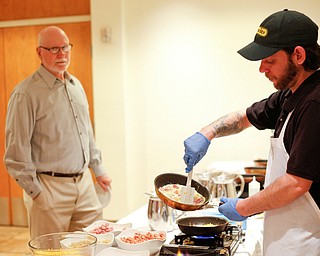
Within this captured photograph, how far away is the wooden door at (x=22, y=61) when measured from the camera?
534 centimetres

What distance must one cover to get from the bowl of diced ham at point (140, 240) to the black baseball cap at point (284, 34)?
0.82m

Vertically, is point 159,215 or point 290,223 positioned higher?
point 290,223

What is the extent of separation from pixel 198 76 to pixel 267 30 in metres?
3.25

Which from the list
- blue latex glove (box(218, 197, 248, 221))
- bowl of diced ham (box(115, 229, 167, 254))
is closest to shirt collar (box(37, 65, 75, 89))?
bowl of diced ham (box(115, 229, 167, 254))

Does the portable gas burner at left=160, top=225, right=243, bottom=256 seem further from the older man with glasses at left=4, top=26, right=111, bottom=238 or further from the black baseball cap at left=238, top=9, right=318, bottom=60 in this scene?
the older man with glasses at left=4, top=26, right=111, bottom=238

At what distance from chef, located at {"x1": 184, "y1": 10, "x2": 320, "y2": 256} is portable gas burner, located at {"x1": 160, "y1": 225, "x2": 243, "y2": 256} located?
117mm

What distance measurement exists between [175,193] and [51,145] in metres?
1.22

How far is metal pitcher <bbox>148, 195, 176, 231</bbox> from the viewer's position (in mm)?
2359

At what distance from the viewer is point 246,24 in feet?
16.1

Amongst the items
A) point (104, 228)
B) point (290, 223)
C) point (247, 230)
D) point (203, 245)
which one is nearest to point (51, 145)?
point (104, 228)

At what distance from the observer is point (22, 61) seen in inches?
217

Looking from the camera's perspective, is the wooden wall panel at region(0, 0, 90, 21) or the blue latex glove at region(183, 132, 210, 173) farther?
the wooden wall panel at region(0, 0, 90, 21)

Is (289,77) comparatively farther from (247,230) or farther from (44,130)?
(44,130)

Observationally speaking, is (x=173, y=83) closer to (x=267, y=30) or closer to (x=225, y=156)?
(x=225, y=156)
